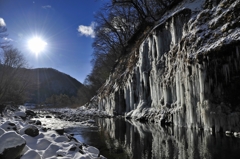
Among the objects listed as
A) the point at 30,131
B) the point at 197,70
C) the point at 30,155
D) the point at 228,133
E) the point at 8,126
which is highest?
the point at 197,70

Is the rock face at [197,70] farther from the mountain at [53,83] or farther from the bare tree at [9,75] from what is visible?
the mountain at [53,83]

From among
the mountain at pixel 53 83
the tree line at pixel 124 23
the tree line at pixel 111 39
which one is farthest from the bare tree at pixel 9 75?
the mountain at pixel 53 83

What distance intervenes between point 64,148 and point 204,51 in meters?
8.37

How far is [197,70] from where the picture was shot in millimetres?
10695

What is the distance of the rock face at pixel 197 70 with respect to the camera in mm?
9523

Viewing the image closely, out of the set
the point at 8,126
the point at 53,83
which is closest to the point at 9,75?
the point at 8,126

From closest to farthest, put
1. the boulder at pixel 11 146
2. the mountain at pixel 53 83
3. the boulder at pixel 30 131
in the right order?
the boulder at pixel 11 146
the boulder at pixel 30 131
the mountain at pixel 53 83

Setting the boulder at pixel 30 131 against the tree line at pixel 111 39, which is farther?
the tree line at pixel 111 39

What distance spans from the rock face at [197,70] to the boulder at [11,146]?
846 centimetres

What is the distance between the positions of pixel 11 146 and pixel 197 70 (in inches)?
364

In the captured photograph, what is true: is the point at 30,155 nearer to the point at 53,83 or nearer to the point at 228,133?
the point at 228,133

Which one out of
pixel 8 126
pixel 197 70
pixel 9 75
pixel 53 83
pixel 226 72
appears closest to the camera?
pixel 8 126

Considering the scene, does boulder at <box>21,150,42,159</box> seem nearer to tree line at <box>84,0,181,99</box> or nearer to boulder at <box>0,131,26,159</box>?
boulder at <box>0,131,26,159</box>

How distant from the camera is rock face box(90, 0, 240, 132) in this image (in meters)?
9.52
